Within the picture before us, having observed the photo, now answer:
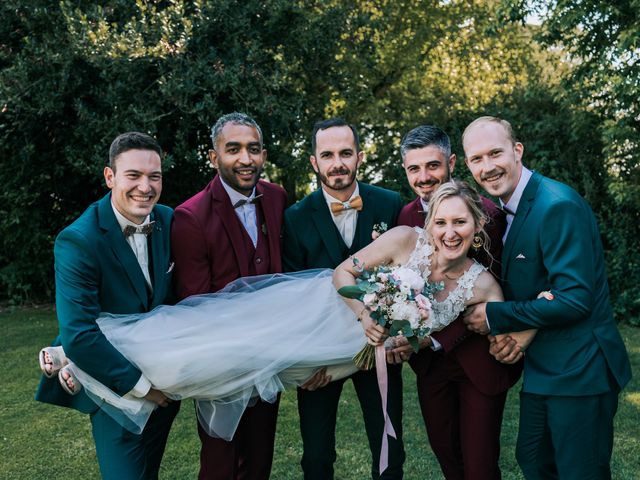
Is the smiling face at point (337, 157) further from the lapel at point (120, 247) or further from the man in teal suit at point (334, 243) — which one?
the lapel at point (120, 247)

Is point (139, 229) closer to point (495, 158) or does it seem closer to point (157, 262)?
point (157, 262)

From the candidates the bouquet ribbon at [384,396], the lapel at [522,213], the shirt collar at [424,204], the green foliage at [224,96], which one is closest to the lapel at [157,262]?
the bouquet ribbon at [384,396]

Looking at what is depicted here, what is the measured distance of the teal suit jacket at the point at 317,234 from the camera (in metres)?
3.98

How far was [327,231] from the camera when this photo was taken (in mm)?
3975

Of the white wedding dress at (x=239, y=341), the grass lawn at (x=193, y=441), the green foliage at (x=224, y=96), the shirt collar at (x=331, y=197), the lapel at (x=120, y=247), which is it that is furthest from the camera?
the green foliage at (x=224, y=96)

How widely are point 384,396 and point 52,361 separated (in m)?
1.81

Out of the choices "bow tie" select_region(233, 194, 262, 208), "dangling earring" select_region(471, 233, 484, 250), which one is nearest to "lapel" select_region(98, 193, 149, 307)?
"bow tie" select_region(233, 194, 262, 208)

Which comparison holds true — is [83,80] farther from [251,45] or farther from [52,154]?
[251,45]

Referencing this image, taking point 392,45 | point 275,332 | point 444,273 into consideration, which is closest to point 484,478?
point 444,273

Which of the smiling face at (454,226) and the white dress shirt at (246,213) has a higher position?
the white dress shirt at (246,213)

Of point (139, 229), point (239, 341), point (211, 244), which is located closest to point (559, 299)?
point (239, 341)

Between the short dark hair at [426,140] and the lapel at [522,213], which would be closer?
the lapel at [522,213]

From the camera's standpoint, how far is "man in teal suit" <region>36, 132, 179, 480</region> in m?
3.23

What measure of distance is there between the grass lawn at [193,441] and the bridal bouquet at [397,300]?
Result: 85.7 inches
